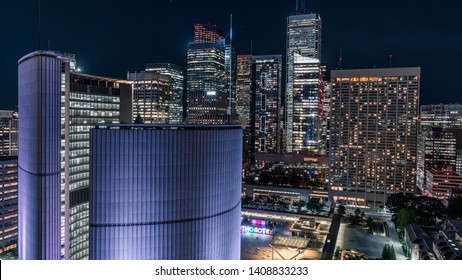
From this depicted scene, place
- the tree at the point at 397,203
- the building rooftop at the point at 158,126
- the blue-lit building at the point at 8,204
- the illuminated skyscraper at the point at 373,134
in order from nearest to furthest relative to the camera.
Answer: the building rooftop at the point at 158,126
the blue-lit building at the point at 8,204
the tree at the point at 397,203
the illuminated skyscraper at the point at 373,134

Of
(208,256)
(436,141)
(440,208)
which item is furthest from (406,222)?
(436,141)

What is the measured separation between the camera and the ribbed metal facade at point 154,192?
8555mm

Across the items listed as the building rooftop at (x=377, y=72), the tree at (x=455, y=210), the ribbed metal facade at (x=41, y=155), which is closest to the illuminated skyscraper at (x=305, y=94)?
the building rooftop at (x=377, y=72)

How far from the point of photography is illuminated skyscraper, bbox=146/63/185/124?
182 feet

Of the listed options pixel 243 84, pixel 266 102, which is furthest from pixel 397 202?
pixel 243 84

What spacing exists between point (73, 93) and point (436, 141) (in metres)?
45.2

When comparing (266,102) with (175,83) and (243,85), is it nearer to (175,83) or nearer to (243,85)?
(243,85)

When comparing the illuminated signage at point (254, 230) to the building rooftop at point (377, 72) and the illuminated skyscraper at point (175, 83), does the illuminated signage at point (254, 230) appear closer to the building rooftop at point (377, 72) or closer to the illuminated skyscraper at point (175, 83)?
the building rooftop at point (377, 72)

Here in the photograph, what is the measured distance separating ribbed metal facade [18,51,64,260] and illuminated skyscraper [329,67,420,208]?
86.5ft

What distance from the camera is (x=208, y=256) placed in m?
9.81

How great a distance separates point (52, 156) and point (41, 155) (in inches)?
16.7

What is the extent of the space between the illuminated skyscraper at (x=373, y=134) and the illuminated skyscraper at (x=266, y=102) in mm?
28247

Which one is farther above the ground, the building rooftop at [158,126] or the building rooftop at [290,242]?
the building rooftop at [158,126]

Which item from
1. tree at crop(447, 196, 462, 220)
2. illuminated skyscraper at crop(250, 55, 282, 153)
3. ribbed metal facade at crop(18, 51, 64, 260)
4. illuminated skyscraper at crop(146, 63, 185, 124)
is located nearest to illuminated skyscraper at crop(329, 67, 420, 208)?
tree at crop(447, 196, 462, 220)
